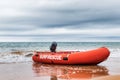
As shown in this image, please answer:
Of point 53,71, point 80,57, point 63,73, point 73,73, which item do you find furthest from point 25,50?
point 73,73

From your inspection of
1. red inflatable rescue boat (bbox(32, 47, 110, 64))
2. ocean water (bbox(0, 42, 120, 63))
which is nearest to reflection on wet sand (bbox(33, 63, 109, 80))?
red inflatable rescue boat (bbox(32, 47, 110, 64))

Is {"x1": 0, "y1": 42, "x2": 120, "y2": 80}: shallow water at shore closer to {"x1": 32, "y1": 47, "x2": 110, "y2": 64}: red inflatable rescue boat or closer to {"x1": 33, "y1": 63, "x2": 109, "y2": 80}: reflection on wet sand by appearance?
{"x1": 33, "y1": 63, "x2": 109, "y2": 80}: reflection on wet sand

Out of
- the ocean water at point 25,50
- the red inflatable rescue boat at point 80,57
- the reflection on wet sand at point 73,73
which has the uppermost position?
the ocean water at point 25,50

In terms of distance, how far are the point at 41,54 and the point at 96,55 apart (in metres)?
4.61

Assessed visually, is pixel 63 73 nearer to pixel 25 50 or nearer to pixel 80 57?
pixel 80 57

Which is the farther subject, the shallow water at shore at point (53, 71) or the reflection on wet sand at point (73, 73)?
the shallow water at shore at point (53, 71)

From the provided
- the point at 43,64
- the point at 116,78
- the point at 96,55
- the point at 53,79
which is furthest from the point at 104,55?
the point at 116,78

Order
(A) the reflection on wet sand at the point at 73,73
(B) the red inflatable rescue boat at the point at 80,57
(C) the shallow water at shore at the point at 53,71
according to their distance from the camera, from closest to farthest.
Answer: (A) the reflection on wet sand at the point at 73,73 → (C) the shallow water at shore at the point at 53,71 → (B) the red inflatable rescue boat at the point at 80,57

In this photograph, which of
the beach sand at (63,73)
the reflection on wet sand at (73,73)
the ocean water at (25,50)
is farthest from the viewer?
the ocean water at (25,50)

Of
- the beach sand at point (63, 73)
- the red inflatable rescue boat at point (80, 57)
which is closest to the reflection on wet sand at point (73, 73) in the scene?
the beach sand at point (63, 73)

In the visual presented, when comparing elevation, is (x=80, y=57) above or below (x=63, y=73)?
above

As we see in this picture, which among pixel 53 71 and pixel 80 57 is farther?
pixel 80 57

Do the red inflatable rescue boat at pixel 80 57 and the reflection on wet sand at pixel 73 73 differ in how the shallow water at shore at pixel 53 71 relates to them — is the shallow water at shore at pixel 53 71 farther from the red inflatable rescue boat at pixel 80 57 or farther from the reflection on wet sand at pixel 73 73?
the red inflatable rescue boat at pixel 80 57

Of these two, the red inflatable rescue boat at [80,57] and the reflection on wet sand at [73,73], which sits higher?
the red inflatable rescue boat at [80,57]
